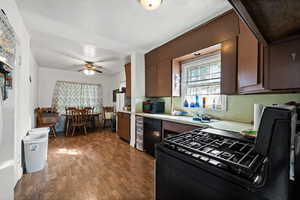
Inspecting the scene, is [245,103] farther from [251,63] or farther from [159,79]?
[159,79]

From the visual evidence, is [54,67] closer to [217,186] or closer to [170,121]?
[170,121]

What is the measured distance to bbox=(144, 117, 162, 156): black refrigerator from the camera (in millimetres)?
2370

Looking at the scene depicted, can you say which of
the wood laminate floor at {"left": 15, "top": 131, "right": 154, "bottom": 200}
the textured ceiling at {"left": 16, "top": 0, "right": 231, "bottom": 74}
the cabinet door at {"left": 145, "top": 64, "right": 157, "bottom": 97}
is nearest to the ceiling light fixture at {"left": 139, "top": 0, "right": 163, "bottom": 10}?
the textured ceiling at {"left": 16, "top": 0, "right": 231, "bottom": 74}

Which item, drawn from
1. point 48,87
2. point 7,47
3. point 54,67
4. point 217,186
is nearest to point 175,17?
point 7,47

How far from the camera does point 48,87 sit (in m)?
4.60

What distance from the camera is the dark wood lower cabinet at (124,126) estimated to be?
11.0 feet

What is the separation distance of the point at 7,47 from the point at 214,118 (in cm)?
258

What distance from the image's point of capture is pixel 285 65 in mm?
768

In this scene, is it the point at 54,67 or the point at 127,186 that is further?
the point at 54,67

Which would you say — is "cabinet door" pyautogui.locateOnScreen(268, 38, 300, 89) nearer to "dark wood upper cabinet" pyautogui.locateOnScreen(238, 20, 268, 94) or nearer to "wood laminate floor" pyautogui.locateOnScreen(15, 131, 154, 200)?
"dark wood upper cabinet" pyautogui.locateOnScreen(238, 20, 268, 94)

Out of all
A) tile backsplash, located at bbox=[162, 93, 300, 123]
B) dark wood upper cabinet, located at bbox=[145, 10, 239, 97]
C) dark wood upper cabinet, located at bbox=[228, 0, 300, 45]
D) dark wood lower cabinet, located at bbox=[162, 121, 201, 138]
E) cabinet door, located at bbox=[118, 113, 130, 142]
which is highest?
dark wood upper cabinet, located at bbox=[145, 10, 239, 97]

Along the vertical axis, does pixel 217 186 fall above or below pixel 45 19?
below

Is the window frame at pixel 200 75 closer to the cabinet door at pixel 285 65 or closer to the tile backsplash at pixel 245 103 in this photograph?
the tile backsplash at pixel 245 103

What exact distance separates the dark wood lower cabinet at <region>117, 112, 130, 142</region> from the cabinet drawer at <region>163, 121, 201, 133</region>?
1449 mm
